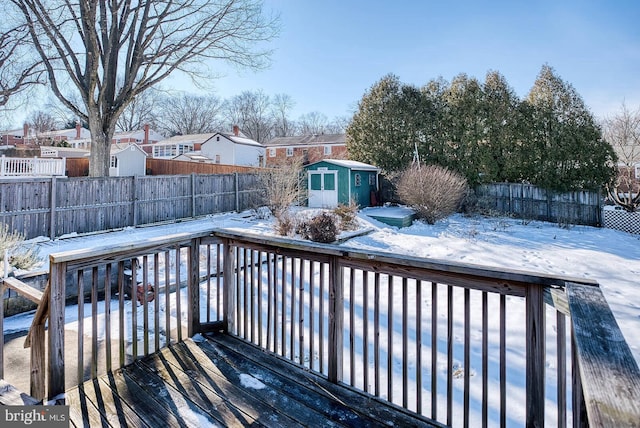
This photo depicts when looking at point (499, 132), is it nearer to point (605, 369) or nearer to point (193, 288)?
point (193, 288)

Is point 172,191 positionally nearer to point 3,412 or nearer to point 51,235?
point 51,235

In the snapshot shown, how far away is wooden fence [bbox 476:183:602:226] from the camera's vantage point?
12453 mm

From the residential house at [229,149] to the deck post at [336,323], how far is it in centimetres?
2465

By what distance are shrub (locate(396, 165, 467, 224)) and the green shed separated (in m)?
2.62

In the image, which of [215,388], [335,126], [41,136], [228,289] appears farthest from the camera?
[335,126]

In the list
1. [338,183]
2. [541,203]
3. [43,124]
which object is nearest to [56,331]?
[338,183]

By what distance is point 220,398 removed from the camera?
2.20 meters

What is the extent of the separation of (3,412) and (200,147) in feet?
95.8

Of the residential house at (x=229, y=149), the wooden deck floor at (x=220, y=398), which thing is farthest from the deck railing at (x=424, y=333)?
the residential house at (x=229, y=149)

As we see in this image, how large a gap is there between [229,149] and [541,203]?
789 inches

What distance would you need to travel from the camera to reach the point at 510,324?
13.6 ft

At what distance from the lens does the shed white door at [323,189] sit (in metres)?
14.9

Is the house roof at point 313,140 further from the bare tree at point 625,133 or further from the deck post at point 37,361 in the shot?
the deck post at point 37,361

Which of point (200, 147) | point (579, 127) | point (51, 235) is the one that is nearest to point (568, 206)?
point (579, 127)
